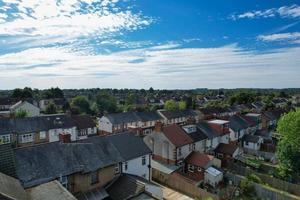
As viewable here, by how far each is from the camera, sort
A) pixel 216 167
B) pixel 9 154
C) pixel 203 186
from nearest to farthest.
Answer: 1. pixel 9 154
2. pixel 203 186
3. pixel 216 167

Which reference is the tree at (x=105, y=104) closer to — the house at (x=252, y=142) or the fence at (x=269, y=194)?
the house at (x=252, y=142)

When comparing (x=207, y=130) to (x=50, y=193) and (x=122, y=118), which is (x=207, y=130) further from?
(x=50, y=193)

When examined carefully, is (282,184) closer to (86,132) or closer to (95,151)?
(95,151)

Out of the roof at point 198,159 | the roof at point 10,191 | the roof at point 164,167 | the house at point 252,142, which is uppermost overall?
the roof at point 10,191

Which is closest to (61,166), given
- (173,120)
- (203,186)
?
(203,186)

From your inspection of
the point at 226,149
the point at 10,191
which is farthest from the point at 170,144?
the point at 10,191

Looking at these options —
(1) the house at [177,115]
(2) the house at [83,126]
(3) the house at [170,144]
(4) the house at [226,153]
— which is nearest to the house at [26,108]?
(2) the house at [83,126]
